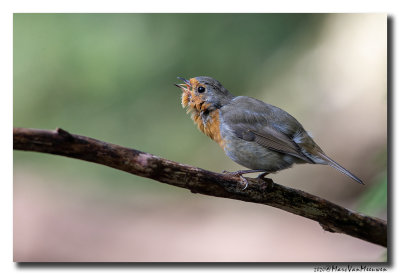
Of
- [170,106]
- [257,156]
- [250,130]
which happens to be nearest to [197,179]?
[257,156]

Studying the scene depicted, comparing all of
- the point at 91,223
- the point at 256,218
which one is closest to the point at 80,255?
the point at 91,223

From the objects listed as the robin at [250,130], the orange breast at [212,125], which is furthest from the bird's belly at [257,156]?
the orange breast at [212,125]

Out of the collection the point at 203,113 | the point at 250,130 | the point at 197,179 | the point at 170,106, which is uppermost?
the point at 170,106

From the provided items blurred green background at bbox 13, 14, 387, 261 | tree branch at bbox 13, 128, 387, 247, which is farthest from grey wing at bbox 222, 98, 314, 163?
blurred green background at bbox 13, 14, 387, 261

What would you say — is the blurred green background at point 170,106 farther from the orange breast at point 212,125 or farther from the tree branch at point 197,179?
the orange breast at point 212,125

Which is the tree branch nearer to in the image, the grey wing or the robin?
the robin

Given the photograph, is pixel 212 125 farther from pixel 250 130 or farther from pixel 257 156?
pixel 257 156

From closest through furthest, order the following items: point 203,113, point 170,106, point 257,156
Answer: point 257,156 < point 203,113 < point 170,106
